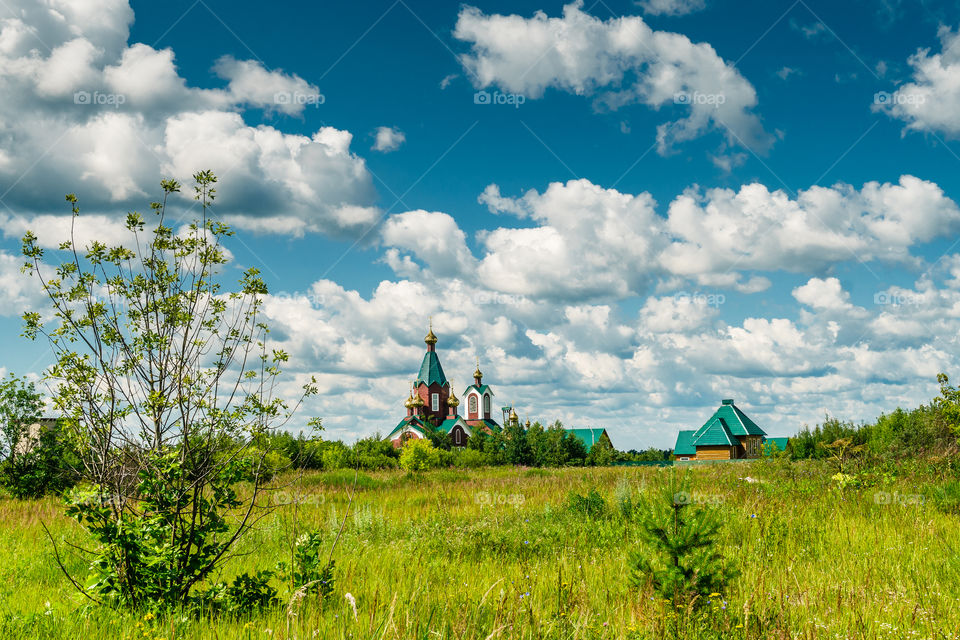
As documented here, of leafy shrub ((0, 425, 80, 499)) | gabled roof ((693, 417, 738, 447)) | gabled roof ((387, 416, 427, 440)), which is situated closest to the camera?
leafy shrub ((0, 425, 80, 499))

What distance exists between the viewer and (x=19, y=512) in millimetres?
11641

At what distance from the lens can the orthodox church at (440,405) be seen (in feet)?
221

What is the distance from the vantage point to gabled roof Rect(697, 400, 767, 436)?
47719mm

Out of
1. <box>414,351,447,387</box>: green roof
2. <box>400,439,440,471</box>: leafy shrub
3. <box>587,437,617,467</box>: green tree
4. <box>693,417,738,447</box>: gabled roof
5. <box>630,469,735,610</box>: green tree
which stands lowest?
<box>587,437,617,467</box>: green tree

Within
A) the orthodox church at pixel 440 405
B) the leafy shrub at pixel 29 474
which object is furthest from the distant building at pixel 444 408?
the leafy shrub at pixel 29 474

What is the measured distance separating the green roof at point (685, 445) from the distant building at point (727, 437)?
0.09m

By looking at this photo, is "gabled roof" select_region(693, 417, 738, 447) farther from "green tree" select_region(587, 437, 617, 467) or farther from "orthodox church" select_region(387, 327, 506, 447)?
"orthodox church" select_region(387, 327, 506, 447)

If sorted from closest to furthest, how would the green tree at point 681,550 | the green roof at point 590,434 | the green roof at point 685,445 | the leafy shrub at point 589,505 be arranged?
the green tree at point 681,550
the leafy shrub at point 589,505
the green roof at point 685,445
the green roof at point 590,434

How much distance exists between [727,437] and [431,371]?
121ft

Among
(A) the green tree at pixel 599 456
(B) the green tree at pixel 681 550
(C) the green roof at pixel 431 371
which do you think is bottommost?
(A) the green tree at pixel 599 456

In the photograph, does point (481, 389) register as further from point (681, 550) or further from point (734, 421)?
point (681, 550)

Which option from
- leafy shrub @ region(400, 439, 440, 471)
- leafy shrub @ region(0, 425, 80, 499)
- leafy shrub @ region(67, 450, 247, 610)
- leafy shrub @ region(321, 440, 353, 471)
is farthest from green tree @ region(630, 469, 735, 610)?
leafy shrub @ region(400, 439, 440, 471)

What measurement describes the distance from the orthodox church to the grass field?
184 ft

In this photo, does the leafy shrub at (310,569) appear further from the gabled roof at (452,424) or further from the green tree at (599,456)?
the gabled roof at (452,424)
